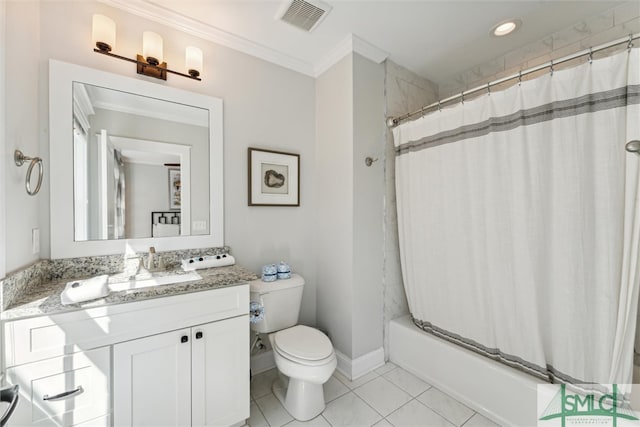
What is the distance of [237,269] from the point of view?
161 cm

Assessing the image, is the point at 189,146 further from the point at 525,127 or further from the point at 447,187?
the point at 525,127

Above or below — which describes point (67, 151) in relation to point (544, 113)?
below

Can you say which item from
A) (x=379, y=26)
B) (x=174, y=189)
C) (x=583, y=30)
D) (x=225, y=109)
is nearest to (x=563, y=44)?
(x=583, y=30)

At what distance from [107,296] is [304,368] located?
1031mm

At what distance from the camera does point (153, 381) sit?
1171 millimetres

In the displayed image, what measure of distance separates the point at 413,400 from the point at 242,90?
7.90 ft

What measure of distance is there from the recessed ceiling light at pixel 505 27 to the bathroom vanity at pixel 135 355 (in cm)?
229

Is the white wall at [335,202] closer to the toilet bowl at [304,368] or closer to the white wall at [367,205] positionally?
the white wall at [367,205]

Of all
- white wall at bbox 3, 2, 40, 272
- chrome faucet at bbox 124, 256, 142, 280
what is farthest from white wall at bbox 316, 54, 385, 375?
white wall at bbox 3, 2, 40, 272

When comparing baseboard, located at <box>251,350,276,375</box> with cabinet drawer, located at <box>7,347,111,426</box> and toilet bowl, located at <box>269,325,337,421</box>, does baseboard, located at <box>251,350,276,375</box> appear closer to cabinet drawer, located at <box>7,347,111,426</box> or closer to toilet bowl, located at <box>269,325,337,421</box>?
toilet bowl, located at <box>269,325,337,421</box>

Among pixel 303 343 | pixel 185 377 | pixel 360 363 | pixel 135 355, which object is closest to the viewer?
pixel 135 355

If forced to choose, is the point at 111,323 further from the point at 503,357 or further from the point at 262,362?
the point at 503,357

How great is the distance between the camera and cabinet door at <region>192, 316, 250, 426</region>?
1.27 m

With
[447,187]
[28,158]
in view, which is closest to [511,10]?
[447,187]
